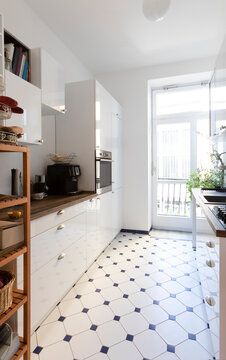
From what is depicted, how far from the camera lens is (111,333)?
1.45m

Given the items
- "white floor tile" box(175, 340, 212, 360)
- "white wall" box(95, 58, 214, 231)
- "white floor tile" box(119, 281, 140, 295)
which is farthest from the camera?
"white wall" box(95, 58, 214, 231)

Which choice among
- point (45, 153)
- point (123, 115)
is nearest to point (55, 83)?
point (45, 153)

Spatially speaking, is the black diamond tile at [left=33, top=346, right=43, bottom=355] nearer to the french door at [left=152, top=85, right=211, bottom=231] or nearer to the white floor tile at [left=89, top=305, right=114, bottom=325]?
the white floor tile at [left=89, top=305, right=114, bottom=325]

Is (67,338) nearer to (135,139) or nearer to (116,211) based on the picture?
(116,211)

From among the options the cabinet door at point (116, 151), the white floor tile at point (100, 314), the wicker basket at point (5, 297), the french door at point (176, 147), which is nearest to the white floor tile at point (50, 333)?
the white floor tile at point (100, 314)

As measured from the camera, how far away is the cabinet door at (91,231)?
2.18 meters

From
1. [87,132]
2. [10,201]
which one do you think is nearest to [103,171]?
[87,132]

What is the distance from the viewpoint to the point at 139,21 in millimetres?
2324

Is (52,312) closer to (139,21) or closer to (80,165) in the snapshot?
(80,165)

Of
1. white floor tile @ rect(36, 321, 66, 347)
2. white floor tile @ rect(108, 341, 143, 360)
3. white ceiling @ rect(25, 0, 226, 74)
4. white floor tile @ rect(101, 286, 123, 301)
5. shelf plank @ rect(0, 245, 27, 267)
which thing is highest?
white ceiling @ rect(25, 0, 226, 74)

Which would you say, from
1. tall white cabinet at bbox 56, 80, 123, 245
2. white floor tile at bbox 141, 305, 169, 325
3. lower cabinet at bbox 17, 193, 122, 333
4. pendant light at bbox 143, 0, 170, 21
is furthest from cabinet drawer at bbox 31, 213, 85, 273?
pendant light at bbox 143, 0, 170, 21

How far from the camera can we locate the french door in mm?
3559

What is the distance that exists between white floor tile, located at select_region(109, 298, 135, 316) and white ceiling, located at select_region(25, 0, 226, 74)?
283cm

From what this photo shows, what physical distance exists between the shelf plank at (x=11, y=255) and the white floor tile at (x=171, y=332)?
112cm
